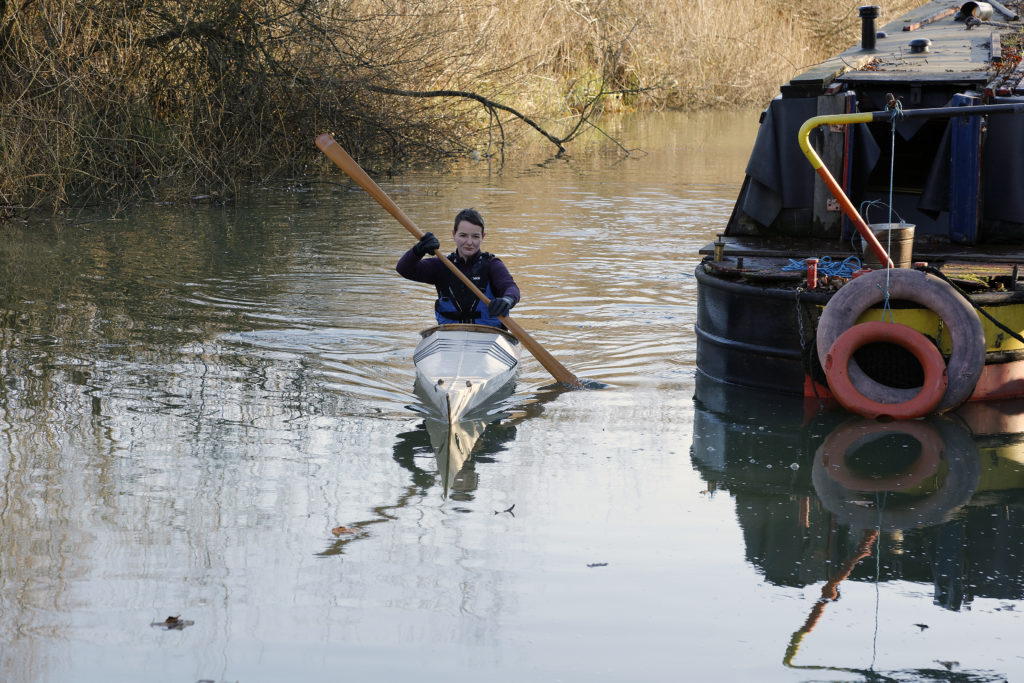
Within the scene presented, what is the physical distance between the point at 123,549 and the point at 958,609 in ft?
11.3

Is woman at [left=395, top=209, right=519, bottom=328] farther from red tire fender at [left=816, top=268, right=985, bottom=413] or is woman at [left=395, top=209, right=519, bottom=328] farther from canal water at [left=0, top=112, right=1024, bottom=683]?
red tire fender at [left=816, top=268, right=985, bottom=413]

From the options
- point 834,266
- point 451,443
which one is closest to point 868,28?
point 834,266

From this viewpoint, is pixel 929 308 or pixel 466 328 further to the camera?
pixel 466 328

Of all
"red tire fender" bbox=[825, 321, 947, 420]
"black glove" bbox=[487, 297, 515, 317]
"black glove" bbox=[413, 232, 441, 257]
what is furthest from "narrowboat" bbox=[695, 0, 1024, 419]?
"black glove" bbox=[413, 232, 441, 257]

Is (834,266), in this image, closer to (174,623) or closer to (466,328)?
(466,328)

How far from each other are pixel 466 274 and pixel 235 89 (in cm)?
839

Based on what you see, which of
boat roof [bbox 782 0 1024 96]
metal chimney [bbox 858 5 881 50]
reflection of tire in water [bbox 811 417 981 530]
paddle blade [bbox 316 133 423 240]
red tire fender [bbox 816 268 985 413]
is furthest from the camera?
metal chimney [bbox 858 5 881 50]

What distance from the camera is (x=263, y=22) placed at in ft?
51.7

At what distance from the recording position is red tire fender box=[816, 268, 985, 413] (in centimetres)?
738

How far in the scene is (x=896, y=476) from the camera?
6.84 m

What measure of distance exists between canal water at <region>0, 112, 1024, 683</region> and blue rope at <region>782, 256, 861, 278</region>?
33.2 inches

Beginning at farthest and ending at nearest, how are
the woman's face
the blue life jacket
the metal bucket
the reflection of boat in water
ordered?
the blue life jacket, the woman's face, the metal bucket, the reflection of boat in water

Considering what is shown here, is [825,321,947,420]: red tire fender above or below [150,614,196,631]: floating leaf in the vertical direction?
above

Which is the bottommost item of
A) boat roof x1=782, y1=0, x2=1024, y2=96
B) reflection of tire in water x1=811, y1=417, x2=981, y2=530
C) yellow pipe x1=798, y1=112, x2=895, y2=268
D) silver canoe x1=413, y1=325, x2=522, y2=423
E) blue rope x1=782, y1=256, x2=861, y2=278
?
reflection of tire in water x1=811, y1=417, x2=981, y2=530
